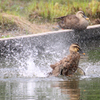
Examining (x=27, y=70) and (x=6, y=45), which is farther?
(x=6, y=45)

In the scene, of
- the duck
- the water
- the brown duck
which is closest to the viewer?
the water

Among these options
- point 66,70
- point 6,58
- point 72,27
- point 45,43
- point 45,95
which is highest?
point 72,27

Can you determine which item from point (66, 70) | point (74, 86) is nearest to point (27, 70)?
point (66, 70)

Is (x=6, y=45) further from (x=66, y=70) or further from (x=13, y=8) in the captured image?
(x=13, y=8)

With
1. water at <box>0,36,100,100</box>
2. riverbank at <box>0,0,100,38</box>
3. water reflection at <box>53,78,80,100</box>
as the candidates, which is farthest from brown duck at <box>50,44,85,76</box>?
riverbank at <box>0,0,100,38</box>

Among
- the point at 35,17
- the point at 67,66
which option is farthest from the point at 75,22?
the point at 67,66

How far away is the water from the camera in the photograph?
Result: 404cm

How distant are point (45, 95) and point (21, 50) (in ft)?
14.4

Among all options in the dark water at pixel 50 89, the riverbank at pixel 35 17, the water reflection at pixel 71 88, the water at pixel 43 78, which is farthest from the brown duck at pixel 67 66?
the riverbank at pixel 35 17

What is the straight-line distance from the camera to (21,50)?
8281mm

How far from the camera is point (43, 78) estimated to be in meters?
5.68

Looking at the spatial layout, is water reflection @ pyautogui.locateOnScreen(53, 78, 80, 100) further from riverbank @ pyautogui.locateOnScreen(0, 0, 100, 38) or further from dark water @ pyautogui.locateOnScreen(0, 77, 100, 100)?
riverbank @ pyautogui.locateOnScreen(0, 0, 100, 38)

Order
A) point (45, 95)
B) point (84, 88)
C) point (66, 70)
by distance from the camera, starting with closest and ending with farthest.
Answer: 1. point (45, 95)
2. point (84, 88)
3. point (66, 70)

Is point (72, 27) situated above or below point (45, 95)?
above
